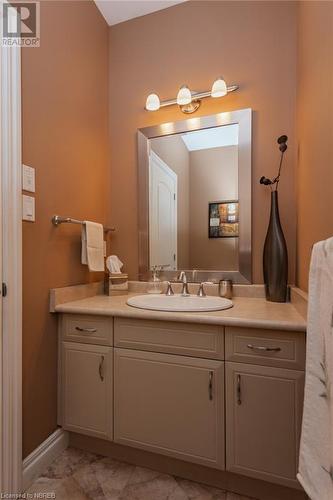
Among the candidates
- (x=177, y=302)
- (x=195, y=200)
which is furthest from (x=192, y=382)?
(x=195, y=200)

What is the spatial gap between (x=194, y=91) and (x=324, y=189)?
1150mm

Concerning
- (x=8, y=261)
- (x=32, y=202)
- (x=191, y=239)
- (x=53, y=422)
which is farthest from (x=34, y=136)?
(x=53, y=422)

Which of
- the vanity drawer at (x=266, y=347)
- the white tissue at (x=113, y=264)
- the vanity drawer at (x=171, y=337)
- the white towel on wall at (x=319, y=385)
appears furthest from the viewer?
the white tissue at (x=113, y=264)

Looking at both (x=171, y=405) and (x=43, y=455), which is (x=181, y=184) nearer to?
(x=171, y=405)

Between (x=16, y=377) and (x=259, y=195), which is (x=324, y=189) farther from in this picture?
(x=16, y=377)

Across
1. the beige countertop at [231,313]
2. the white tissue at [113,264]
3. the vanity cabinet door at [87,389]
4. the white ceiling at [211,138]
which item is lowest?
the vanity cabinet door at [87,389]

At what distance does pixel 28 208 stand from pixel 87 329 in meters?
0.66

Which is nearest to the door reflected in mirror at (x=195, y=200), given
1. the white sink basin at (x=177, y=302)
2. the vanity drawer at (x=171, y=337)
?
the white sink basin at (x=177, y=302)

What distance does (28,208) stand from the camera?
4.06 feet

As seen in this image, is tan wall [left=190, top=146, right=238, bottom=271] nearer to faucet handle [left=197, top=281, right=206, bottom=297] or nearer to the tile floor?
faucet handle [left=197, top=281, right=206, bottom=297]

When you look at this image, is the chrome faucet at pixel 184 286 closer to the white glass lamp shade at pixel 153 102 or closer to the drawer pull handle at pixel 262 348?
the drawer pull handle at pixel 262 348

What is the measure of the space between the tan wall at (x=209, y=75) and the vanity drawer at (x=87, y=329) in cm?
55

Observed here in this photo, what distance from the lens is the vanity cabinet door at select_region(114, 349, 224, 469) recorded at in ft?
3.69

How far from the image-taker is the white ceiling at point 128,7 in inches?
68.8
